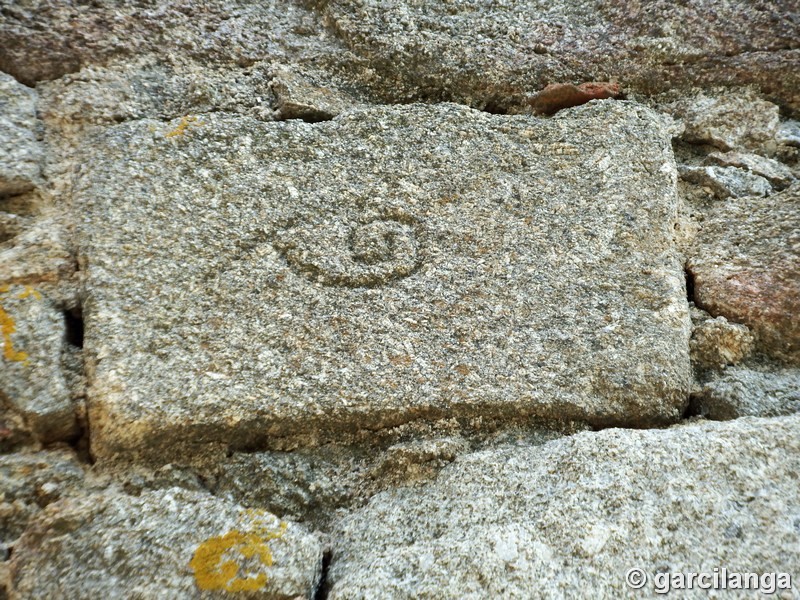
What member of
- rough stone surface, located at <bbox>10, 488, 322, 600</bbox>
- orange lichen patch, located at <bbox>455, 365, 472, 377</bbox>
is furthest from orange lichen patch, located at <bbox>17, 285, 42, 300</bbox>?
orange lichen patch, located at <bbox>455, 365, 472, 377</bbox>

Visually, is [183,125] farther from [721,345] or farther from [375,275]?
[721,345]

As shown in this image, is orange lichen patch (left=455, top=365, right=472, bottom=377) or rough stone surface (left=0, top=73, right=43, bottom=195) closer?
orange lichen patch (left=455, top=365, right=472, bottom=377)

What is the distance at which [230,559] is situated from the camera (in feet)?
2.54

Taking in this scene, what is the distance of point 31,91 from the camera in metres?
1.21

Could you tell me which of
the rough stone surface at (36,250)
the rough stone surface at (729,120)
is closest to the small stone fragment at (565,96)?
the rough stone surface at (729,120)

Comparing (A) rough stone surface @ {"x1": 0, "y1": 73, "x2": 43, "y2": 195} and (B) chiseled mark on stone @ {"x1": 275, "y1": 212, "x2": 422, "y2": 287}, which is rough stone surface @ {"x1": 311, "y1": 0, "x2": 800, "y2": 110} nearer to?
(B) chiseled mark on stone @ {"x1": 275, "y1": 212, "x2": 422, "y2": 287}

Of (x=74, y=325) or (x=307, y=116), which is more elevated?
(x=307, y=116)

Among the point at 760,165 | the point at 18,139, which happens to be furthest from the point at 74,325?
the point at 760,165

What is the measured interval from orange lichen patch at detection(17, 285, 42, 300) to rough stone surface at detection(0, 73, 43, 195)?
0.21 m

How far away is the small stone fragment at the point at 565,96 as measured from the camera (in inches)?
50.7

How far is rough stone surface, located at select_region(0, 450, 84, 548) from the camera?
84cm

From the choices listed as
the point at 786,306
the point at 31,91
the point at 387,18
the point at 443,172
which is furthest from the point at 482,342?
the point at 31,91

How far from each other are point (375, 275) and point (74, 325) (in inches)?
17.4

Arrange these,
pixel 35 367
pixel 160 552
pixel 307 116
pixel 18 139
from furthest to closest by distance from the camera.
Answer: pixel 307 116, pixel 18 139, pixel 35 367, pixel 160 552
